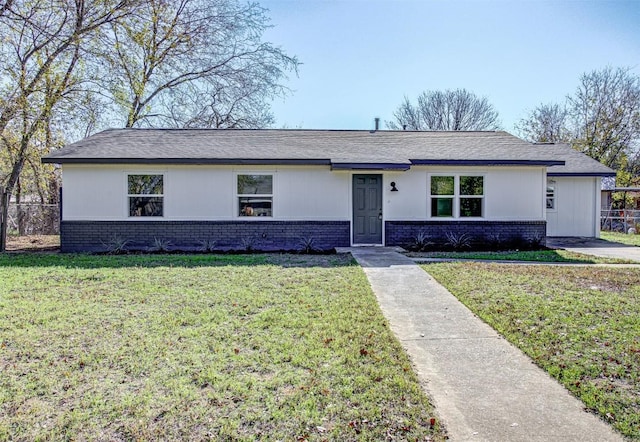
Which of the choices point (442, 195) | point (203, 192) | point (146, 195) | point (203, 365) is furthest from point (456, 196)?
point (203, 365)

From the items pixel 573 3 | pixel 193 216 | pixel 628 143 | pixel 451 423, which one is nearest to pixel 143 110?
pixel 193 216

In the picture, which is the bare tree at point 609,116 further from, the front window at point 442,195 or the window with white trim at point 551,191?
the front window at point 442,195

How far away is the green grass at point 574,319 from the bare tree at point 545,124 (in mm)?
26909

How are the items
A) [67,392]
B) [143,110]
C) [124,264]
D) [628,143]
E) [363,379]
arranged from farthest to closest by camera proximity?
1. [628,143]
2. [143,110]
3. [124,264]
4. [363,379]
5. [67,392]

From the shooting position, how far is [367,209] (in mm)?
12945

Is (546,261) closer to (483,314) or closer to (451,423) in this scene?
(483,314)

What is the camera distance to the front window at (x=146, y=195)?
1246cm

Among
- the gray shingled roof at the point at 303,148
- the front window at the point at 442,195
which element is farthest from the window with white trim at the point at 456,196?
the gray shingled roof at the point at 303,148

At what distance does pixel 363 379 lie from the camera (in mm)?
3561

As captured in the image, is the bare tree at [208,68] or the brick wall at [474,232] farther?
the bare tree at [208,68]

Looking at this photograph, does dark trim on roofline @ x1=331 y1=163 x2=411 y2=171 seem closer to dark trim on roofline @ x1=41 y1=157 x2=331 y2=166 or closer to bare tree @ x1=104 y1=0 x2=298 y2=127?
dark trim on roofline @ x1=41 y1=157 x2=331 y2=166

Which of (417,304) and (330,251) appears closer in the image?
(417,304)

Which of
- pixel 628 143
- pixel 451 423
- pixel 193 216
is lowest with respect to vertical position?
pixel 451 423

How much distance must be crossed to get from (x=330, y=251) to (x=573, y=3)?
949 cm
